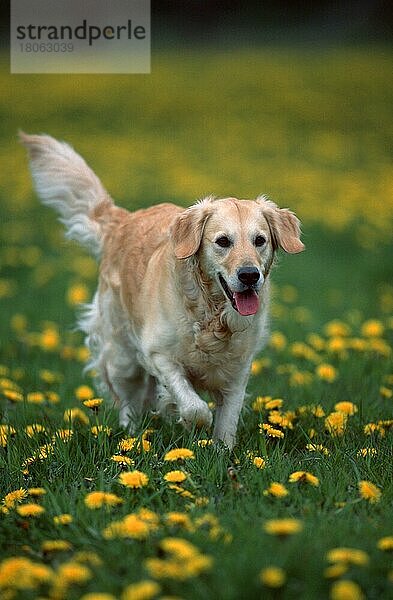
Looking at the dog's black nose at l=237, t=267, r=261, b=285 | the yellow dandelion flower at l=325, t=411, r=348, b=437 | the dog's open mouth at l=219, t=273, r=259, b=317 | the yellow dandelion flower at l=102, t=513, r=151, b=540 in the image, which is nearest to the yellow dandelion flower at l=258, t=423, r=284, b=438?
the yellow dandelion flower at l=325, t=411, r=348, b=437

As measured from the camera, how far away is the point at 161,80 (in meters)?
22.3

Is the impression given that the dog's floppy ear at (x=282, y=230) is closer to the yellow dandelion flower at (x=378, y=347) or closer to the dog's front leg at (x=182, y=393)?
the dog's front leg at (x=182, y=393)

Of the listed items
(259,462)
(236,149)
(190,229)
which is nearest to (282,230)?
(190,229)

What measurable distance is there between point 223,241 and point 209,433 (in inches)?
37.8

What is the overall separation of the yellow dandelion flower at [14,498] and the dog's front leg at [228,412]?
1.26 metres

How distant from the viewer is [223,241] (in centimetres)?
434

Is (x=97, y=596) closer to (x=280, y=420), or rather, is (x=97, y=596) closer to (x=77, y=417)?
(x=280, y=420)

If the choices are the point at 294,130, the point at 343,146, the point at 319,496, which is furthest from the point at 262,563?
the point at 294,130

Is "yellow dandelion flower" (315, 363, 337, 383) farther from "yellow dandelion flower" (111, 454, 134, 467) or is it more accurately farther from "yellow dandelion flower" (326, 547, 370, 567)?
"yellow dandelion flower" (326, 547, 370, 567)

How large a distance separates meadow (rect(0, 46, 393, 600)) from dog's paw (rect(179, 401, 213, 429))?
11 centimetres

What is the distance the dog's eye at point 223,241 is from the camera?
4324 millimetres

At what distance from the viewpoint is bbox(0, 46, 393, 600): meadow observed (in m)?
2.84

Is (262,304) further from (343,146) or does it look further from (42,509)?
(343,146)

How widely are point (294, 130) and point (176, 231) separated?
1407 centimetres
